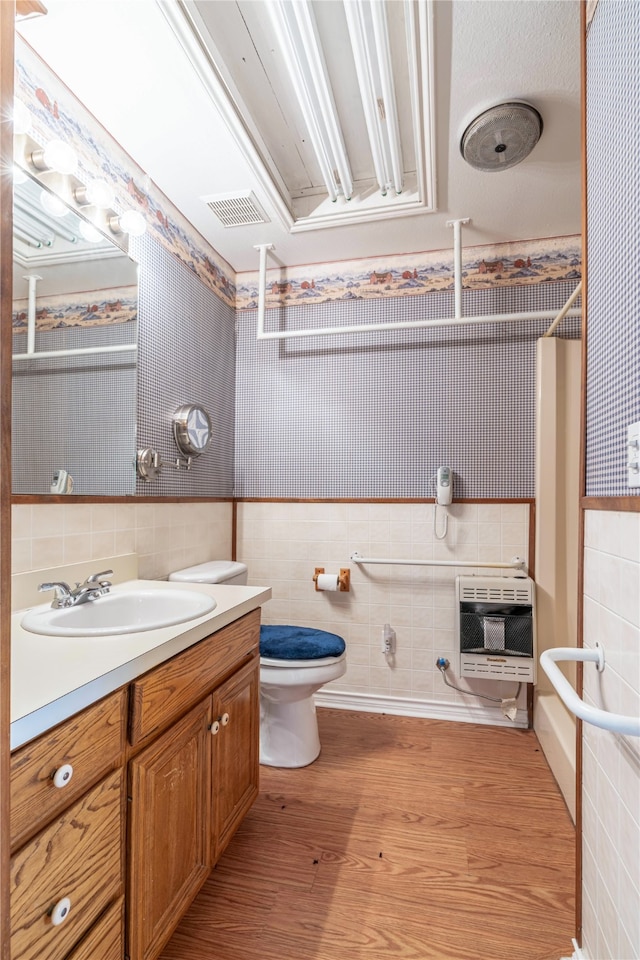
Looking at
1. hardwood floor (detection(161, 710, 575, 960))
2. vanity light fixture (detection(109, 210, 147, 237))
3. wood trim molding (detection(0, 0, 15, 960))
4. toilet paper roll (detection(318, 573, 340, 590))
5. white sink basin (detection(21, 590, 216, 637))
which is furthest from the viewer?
toilet paper roll (detection(318, 573, 340, 590))

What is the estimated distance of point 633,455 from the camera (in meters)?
0.84

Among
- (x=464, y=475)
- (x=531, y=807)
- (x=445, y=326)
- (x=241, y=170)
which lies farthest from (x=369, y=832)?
(x=241, y=170)

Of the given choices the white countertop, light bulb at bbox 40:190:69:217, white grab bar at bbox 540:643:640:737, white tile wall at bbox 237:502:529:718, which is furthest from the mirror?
white grab bar at bbox 540:643:640:737

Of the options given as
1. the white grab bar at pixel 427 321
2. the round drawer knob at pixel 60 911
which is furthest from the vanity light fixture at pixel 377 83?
the round drawer knob at pixel 60 911

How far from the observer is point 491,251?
2.50m

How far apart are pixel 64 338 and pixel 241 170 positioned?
3.35 ft

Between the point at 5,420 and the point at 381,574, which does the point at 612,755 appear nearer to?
the point at 5,420

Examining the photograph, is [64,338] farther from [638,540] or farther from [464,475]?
[464,475]

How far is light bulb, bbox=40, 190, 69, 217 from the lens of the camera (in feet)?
4.62

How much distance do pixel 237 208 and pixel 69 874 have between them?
2296 mm

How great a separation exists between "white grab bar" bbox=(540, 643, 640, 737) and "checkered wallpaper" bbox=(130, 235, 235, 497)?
1564 millimetres

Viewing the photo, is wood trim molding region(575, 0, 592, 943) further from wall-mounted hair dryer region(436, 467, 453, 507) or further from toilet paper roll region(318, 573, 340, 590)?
toilet paper roll region(318, 573, 340, 590)

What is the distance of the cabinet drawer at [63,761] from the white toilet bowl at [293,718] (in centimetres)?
104

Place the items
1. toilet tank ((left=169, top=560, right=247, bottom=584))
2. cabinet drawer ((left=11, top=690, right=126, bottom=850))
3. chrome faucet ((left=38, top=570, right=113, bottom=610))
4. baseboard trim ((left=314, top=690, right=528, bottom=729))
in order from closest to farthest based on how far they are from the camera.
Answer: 1. cabinet drawer ((left=11, top=690, right=126, bottom=850))
2. chrome faucet ((left=38, top=570, right=113, bottom=610))
3. toilet tank ((left=169, top=560, right=247, bottom=584))
4. baseboard trim ((left=314, top=690, right=528, bottom=729))
